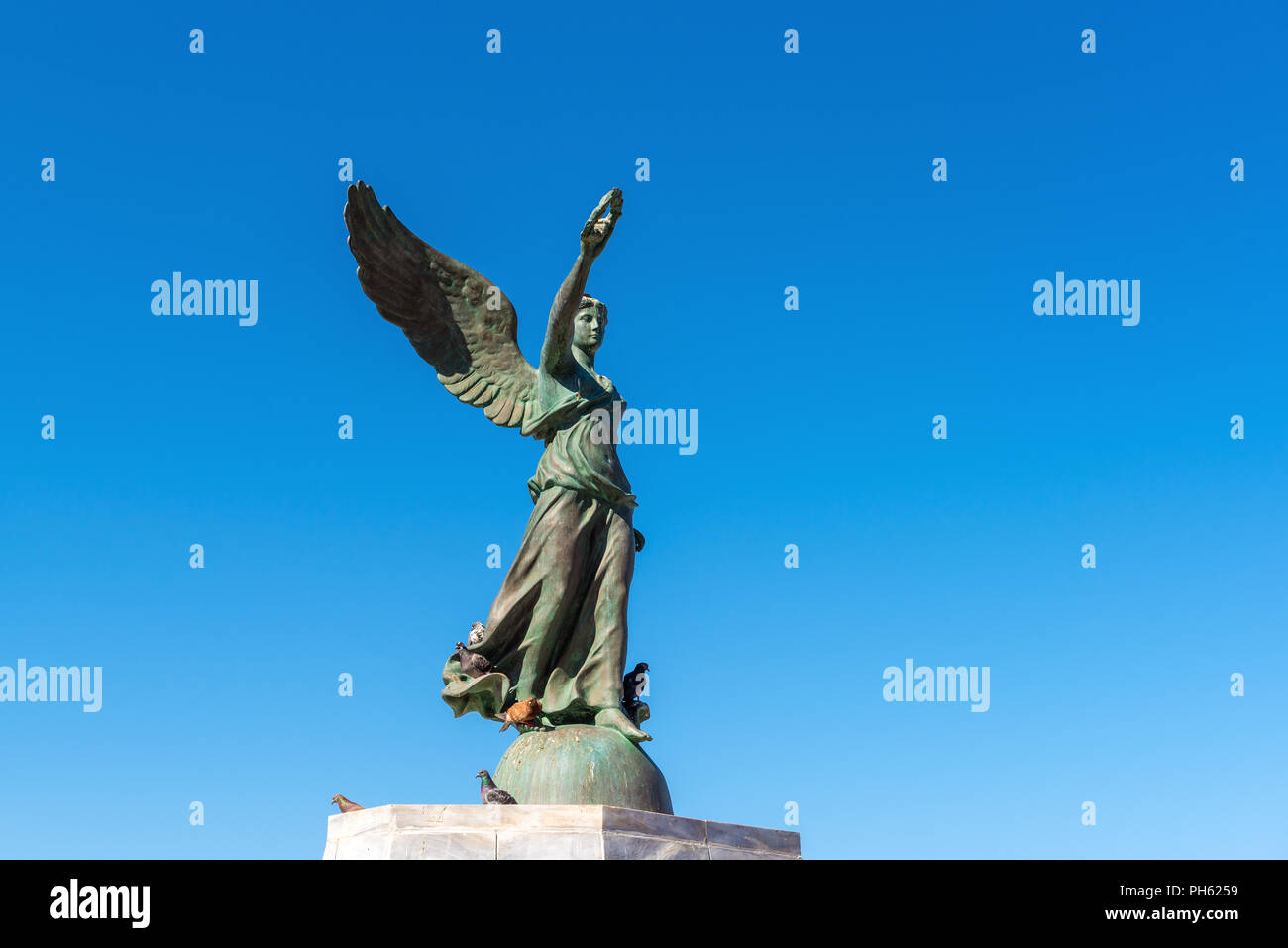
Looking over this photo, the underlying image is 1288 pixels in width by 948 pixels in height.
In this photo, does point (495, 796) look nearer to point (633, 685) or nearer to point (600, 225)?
point (633, 685)

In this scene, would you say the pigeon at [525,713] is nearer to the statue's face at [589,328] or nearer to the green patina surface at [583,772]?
the green patina surface at [583,772]

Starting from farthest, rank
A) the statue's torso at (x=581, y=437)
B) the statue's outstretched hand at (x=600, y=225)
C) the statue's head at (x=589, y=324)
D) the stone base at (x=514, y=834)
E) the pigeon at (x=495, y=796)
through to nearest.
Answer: the statue's head at (x=589, y=324) < the statue's torso at (x=581, y=437) < the statue's outstretched hand at (x=600, y=225) < the pigeon at (x=495, y=796) < the stone base at (x=514, y=834)

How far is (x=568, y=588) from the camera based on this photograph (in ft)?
49.5

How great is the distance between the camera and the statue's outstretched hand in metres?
14.3

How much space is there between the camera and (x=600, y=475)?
1521 centimetres

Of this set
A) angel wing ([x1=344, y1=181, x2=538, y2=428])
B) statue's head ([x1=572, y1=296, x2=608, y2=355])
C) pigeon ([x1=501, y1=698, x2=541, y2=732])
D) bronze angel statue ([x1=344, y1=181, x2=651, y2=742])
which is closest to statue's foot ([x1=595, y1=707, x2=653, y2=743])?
bronze angel statue ([x1=344, y1=181, x2=651, y2=742])

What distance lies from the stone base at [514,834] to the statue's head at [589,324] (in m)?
5.25

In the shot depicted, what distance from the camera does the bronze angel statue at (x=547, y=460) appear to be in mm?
14898

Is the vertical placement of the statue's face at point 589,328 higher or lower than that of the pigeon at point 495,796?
higher

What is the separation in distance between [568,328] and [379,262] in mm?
2322

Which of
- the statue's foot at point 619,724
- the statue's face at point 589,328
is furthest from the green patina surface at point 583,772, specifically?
the statue's face at point 589,328

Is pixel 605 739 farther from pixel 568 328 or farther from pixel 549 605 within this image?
pixel 568 328
